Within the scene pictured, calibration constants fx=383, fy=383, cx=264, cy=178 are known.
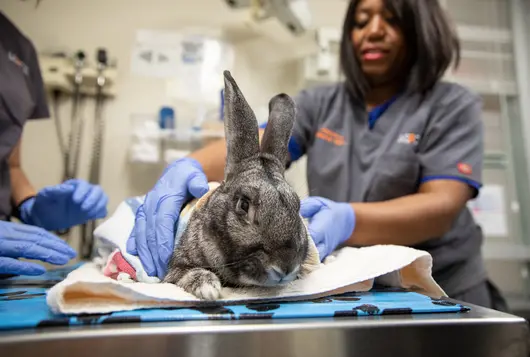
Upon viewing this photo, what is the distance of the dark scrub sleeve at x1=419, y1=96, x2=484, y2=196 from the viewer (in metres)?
1.17

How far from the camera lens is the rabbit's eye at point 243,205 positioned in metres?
0.70

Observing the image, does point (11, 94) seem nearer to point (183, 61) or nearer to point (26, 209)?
point (26, 209)

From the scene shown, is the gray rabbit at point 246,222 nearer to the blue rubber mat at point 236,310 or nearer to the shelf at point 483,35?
the blue rubber mat at point 236,310

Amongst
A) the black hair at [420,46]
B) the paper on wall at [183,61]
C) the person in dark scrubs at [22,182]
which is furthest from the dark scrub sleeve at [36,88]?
the black hair at [420,46]

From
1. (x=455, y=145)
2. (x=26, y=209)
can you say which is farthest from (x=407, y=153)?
(x=26, y=209)

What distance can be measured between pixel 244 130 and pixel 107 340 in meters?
0.44

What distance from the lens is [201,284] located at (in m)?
0.64

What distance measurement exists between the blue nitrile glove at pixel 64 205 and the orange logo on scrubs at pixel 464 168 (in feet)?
3.78

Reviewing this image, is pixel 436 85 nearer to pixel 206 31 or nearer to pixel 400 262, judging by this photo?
pixel 400 262

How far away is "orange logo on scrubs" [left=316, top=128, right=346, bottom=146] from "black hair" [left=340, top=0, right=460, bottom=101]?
6.7 inches

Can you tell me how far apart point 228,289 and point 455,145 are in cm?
91

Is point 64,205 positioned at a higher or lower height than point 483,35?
lower

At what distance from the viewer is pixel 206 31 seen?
2184 mm

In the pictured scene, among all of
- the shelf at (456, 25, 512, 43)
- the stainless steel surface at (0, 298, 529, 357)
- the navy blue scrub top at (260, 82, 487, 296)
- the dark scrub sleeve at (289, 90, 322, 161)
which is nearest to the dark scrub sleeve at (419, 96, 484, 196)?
the navy blue scrub top at (260, 82, 487, 296)
